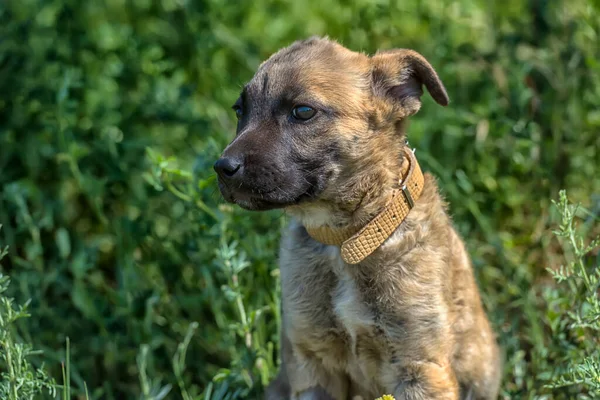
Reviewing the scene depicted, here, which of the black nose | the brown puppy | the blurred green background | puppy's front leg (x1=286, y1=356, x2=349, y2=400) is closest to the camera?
the black nose

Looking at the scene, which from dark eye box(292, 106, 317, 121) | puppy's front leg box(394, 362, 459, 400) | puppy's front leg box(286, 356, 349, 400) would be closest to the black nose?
dark eye box(292, 106, 317, 121)

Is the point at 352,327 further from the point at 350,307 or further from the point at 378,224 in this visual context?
the point at 378,224

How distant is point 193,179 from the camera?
4598 millimetres

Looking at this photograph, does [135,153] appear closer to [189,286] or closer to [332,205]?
[189,286]

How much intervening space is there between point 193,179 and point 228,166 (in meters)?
1.03

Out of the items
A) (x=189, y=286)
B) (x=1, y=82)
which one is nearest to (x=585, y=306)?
(x=189, y=286)

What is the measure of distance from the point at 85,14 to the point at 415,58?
2.66 meters

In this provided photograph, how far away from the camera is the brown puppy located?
3.71 m

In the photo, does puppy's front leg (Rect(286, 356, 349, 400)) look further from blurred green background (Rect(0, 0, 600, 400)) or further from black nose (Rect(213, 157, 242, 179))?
black nose (Rect(213, 157, 242, 179))

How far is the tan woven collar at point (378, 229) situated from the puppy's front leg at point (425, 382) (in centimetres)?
49

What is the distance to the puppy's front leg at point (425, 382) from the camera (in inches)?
148

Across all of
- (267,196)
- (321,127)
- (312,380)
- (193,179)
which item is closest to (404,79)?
(321,127)

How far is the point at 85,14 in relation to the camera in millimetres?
5812

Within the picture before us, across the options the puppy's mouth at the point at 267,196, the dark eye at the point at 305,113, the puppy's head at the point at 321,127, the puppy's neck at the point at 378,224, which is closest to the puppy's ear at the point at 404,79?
the puppy's head at the point at 321,127
